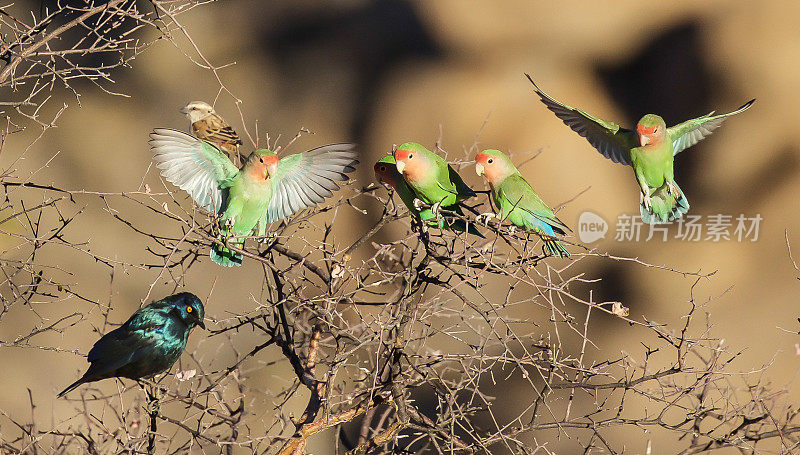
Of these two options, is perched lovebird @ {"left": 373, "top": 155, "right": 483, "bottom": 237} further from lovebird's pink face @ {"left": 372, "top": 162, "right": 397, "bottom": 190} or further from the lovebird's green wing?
the lovebird's green wing

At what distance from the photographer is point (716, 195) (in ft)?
16.3

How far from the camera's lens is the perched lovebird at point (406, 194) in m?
2.37

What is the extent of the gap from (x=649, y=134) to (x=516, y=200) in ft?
2.28

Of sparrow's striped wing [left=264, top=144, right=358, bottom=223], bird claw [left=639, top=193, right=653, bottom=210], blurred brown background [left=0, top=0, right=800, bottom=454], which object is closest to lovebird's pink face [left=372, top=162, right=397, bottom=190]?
sparrow's striped wing [left=264, top=144, right=358, bottom=223]

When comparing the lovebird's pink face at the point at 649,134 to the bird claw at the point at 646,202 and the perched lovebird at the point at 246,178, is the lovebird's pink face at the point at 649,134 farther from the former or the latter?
the perched lovebird at the point at 246,178

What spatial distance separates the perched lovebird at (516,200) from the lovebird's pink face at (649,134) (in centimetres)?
57

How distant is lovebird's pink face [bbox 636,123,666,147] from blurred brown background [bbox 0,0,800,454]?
143 cm

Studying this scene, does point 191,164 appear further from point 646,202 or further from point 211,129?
point 646,202

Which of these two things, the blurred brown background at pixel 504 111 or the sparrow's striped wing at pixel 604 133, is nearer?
the sparrow's striped wing at pixel 604 133

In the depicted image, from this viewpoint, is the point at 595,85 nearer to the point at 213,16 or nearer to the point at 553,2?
the point at 553,2

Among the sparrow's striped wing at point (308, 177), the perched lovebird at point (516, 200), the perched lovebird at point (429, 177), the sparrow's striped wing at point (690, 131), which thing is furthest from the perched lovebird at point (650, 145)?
the sparrow's striped wing at point (308, 177)

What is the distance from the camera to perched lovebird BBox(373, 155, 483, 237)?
93.1 inches

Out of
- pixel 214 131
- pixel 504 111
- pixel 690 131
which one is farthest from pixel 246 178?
pixel 504 111

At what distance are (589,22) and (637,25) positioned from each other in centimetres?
31
